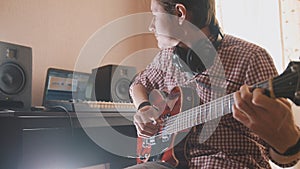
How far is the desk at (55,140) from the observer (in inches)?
49.3

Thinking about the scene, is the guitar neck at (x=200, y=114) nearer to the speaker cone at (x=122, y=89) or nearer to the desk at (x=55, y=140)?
the desk at (x=55, y=140)

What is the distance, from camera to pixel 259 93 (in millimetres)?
707

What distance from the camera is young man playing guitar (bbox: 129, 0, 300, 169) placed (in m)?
0.94

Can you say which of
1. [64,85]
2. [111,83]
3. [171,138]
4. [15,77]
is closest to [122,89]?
[111,83]

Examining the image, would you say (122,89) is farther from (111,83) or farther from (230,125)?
(230,125)

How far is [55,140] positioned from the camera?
165cm

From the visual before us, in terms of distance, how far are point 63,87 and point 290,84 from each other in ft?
4.32

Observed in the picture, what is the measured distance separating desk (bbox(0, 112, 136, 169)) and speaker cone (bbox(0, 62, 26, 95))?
0.21 metres

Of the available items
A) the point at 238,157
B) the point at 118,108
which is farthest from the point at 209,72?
the point at 118,108

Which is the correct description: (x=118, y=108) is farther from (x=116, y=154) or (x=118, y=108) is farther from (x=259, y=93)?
(x=259, y=93)

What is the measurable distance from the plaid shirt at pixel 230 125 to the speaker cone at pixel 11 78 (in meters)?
0.88

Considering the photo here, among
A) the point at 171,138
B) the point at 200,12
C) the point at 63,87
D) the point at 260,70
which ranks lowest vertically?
the point at 171,138

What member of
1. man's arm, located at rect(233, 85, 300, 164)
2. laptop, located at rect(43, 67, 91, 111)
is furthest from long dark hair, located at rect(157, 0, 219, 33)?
laptop, located at rect(43, 67, 91, 111)

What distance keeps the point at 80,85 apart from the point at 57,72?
0.48 feet
